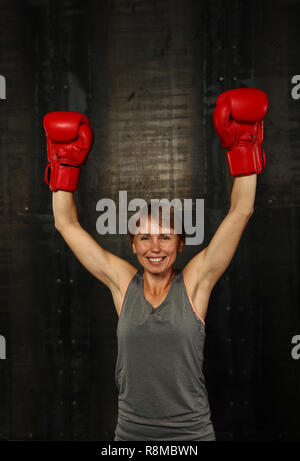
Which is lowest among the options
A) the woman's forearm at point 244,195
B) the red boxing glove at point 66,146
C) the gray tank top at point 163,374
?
the gray tank top at point 163,374

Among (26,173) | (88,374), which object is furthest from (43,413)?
(26,173)

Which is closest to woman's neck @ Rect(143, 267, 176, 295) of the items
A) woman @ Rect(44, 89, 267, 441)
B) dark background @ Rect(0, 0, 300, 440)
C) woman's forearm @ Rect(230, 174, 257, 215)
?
woman @ Rect(44, 89, 267, 441)

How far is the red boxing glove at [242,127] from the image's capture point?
4.46 feet

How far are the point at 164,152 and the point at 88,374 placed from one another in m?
1.15

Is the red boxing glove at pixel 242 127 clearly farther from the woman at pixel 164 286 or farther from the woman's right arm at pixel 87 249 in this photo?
the woman's right arm at pixel 87 249

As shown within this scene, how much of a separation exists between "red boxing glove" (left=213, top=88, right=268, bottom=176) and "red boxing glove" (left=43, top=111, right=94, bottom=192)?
1.45 feet

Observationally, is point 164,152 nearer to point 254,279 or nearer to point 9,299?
point 254,279

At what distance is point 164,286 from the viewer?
4.68ft

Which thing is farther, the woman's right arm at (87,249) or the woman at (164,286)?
the woman's right arm at (87,249)

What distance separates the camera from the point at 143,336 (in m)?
Result: 1.31

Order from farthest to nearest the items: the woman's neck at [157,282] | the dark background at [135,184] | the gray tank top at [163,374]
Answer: the dark background at [135,184] → the woman's neck at [157,282] → the gray tank top at [163,374]

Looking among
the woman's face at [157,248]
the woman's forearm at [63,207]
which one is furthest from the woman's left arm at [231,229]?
the woman's forearm at [63,207]

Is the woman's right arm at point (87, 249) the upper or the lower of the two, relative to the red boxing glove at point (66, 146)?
lower

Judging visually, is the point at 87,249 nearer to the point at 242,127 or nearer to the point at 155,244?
the point at 155,244
